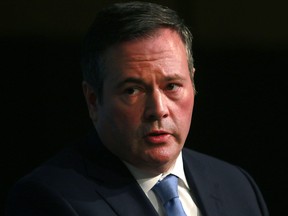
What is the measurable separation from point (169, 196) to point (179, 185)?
93mm

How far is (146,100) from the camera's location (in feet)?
4.84

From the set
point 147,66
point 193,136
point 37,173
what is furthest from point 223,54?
point 37,173

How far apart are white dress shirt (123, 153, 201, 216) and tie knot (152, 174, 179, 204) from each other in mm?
10

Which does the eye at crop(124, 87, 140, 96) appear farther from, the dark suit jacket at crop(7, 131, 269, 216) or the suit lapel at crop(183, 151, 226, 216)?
the suit lapel at crop(183, 151, 226, 216)

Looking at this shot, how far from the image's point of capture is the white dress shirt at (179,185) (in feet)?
5.11

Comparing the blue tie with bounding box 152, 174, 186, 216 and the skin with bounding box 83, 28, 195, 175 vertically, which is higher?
the skin with bounding box 83, 28, 195, 175

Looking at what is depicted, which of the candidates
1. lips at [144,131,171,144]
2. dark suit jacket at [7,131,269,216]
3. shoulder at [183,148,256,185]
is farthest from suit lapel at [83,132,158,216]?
shoulder at [183,148,256,185]

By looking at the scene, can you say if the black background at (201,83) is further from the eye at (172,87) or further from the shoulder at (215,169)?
the eye at (172,87)

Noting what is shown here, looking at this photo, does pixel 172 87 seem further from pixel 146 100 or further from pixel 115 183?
pixel 115 183

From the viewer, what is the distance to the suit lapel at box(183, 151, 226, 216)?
1633 millimetres

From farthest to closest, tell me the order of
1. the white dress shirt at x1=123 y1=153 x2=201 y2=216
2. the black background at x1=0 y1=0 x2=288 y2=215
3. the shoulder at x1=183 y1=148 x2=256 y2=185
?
1. the black background at x1=0 y1=0 x2=288 y2=215
2. the shoulder at x1=183 y1=148 x2=256 y2=185
3. the white dress shirt at x1=123 y1=153 x2=201 y2=216

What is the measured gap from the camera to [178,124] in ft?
4.96

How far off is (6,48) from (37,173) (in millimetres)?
516

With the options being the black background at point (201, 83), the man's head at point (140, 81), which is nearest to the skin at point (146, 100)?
the man's head at point (140, 81)
